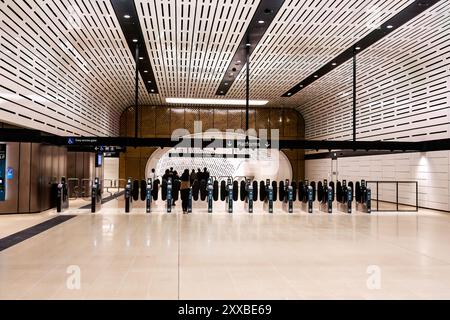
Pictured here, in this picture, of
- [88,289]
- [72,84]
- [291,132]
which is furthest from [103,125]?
[88,289]

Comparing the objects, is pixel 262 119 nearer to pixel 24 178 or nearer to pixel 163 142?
pixel 163 142

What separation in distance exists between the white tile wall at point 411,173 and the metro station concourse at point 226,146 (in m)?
0.07

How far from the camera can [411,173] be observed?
1377 cm

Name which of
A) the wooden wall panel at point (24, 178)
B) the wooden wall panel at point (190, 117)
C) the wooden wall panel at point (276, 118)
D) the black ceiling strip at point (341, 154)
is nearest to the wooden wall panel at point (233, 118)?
the wooden wall panel at point (190, 117)

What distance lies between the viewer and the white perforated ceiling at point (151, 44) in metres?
8.34

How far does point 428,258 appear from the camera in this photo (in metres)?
5.73

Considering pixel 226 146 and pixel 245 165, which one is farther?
pixel 245 165

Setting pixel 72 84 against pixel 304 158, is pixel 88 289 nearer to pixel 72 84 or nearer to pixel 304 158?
pixel 72 84

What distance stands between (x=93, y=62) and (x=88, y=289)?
978 cm

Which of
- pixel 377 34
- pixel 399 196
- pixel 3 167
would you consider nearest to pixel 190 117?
pixel 399 196

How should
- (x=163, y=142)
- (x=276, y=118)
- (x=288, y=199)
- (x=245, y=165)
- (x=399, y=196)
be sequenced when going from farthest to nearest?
(x=245, y=165), (x=276, y=118), (x=399, y=196), (x=288, y=199), (x=163, y=142)

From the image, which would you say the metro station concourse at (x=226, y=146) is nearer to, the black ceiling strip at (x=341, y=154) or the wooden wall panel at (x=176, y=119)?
the black ceiling strip at (x=341, y=154)

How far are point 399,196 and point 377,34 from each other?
6.92 metres
